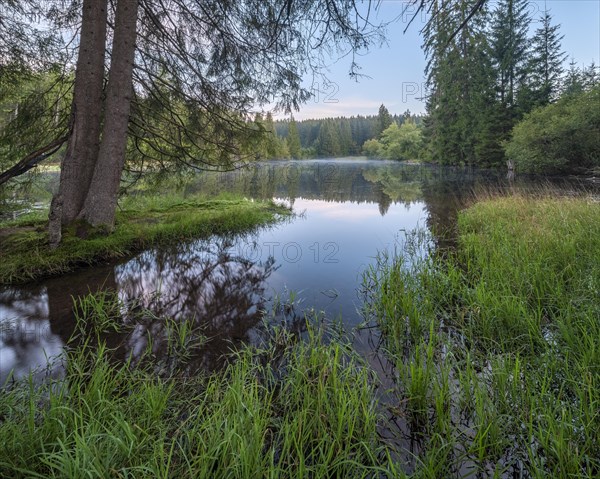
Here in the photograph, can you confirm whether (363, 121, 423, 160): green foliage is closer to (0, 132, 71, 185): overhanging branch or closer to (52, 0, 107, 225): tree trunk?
(52, 0, 107, 225): tree trunk

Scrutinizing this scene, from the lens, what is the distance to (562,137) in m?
17.1

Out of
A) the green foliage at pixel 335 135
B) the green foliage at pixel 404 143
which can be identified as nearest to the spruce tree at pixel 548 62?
the green foliage at pixel 404 143

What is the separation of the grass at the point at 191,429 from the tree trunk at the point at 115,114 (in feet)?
11.5

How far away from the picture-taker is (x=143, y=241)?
5.87m

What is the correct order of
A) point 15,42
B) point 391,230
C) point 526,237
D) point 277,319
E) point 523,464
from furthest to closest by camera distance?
point 391,230 → point 15,42 → point 526,237 → point 277,319 → point 523,464

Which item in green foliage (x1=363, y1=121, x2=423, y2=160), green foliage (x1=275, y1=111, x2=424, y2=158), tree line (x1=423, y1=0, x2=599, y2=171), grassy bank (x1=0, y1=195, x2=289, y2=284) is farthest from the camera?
green foliage (x1=275, y1=111, x2=424, y2=158)

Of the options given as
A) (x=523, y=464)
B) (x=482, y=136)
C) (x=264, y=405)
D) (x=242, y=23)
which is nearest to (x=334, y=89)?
(x=242, y=23)

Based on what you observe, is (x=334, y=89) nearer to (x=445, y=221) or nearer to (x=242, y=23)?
(x=242, y=23)

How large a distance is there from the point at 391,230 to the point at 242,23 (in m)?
5.54

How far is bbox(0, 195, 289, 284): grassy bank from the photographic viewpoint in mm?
4293

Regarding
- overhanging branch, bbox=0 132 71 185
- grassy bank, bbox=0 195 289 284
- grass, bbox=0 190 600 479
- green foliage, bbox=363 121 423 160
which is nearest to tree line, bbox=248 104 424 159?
green foliage, bbox=363 121 423 160

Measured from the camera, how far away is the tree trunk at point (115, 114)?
511 centimetres

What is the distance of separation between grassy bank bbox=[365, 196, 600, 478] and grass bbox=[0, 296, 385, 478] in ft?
1.32

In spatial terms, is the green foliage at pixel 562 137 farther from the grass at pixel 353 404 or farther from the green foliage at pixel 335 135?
the green foliage at pixel 335 135
